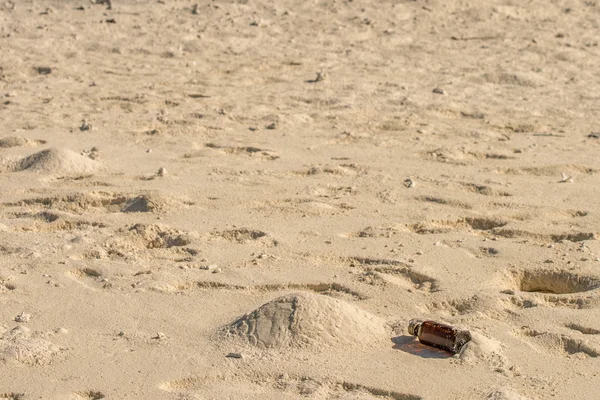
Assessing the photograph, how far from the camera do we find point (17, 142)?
5062 millimetres

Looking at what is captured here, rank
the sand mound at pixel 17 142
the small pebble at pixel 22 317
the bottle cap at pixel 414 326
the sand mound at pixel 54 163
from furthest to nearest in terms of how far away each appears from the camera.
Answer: the sand mound at pixel 17 142 < the sand mound at pixel 54 163 < the small pebble at pixel 22 317 < the bottle cap at pixel 414 326

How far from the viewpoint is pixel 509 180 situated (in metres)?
4.52

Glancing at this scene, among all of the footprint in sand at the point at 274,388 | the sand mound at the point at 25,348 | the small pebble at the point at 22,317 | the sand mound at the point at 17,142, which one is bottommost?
the sand mound at the point at 17,142

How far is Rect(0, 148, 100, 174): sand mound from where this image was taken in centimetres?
458

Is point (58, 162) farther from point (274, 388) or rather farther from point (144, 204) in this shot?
point (274, 388)

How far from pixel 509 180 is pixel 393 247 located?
108cm

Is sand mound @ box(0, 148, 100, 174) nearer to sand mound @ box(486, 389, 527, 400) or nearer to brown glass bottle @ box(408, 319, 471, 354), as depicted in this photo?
brown glass bottle @ box(408, 319, 471, 354)

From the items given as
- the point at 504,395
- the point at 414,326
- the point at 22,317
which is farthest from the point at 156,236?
the point at 504,395

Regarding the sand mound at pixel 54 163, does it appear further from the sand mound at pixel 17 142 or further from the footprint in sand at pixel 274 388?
the footprint in sand at pixel 274 388

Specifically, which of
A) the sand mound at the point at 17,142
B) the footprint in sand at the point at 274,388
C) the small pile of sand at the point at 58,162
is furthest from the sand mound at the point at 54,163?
the footprint in sand at the point at 274,388

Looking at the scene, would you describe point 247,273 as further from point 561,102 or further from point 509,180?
point 561,102

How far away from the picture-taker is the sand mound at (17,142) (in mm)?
5039

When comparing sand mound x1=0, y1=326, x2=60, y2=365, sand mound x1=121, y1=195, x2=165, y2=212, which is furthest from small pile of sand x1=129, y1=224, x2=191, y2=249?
sand mound x1=0, y1=326, x2=60, y2=365

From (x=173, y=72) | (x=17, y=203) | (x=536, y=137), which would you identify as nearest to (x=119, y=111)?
(x=173, y=72)
